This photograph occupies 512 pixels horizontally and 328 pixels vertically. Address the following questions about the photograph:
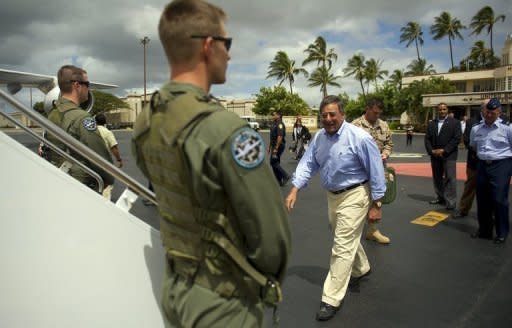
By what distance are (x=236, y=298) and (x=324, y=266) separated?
10.5ft

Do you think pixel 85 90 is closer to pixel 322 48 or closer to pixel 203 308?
pixel 203 308

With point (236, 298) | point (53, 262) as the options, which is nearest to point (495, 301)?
point (236, 298)

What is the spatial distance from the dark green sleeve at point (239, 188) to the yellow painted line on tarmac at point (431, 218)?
5.30 metres

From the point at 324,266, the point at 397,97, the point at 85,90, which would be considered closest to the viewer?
the point at 85,90

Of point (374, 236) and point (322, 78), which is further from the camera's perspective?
point (322, 78)

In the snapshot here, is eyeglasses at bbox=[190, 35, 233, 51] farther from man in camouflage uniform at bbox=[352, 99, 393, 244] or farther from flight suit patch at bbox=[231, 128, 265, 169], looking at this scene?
man in camouflage uniform at bbox=[352, 99, 393, 244]

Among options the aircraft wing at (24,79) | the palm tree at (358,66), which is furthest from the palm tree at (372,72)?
the aircraft wing at (24,79)

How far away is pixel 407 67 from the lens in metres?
65.2

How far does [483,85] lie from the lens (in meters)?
48.7

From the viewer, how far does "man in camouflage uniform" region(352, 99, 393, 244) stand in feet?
16.4

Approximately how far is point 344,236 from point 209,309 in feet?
7.25

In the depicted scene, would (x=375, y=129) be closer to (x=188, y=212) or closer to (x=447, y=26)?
(x=188, y=212)

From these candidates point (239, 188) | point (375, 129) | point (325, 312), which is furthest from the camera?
point (375, 129)

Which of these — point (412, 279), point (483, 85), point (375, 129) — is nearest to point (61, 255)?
point (412, 279)
